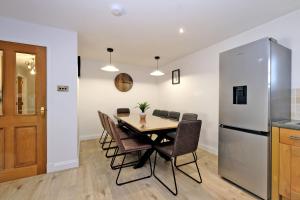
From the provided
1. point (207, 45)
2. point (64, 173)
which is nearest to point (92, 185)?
point (64, 173)

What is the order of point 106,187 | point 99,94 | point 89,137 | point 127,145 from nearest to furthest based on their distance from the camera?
point 106,187, point 127,145, point 89,137, point 99,94

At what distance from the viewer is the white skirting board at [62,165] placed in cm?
226

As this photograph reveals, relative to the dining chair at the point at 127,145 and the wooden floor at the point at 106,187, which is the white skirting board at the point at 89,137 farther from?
the dining chair at the point at 127,145

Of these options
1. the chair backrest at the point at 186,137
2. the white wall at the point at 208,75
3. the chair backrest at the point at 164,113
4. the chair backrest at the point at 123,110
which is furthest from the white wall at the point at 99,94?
the chair backrest at the point at 186,137

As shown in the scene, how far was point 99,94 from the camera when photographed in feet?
13.9

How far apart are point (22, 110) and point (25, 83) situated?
0.40 metres

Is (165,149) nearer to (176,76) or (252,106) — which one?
(252,106)

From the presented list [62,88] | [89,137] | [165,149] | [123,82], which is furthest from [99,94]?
[165,149]

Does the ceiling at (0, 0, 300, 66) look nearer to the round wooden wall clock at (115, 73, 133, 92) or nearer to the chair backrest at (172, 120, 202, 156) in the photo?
the chair backrest at (172, 120, 202, 156)

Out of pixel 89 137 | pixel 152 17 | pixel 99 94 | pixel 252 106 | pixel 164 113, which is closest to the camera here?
pixel 252 106

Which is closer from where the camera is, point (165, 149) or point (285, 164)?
point (285, 164)

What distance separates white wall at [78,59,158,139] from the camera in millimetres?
4039

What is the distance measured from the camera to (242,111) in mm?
1804

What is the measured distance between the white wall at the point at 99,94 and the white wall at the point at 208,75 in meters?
0.92
